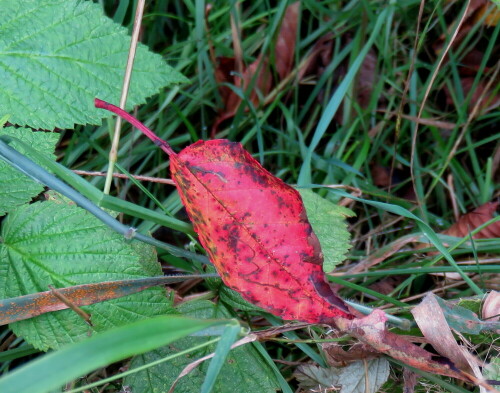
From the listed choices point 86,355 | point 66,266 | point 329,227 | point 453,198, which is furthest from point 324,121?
point 86,355

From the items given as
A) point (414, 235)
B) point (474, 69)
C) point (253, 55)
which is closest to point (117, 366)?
point (414, 235)

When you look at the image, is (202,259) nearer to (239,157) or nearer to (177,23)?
(239,157)

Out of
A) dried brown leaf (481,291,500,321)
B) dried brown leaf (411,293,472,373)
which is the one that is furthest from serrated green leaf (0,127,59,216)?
dried brown leaf (481,291,500,321)

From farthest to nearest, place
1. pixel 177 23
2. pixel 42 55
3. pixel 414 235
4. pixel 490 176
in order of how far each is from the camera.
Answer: pixel 177 23, pixel 490 176, pixel 414 235, pixel 42 55

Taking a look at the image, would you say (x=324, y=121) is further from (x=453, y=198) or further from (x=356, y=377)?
(x=356, y=377)

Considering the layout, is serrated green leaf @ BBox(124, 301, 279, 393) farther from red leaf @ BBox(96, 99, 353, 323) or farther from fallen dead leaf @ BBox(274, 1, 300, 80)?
fallen dead leaf @ BBox(274, 1, 300, 80)
